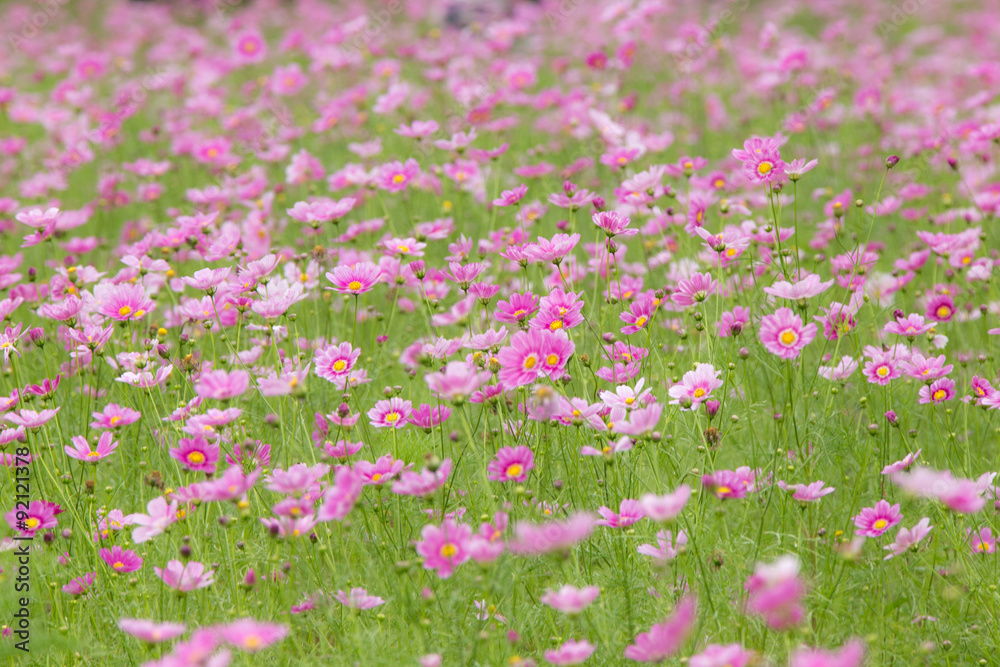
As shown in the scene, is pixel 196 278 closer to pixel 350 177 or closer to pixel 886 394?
pixel 350 177

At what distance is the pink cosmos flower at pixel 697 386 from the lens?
1792 mm

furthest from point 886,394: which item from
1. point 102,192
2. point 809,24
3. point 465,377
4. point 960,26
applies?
point 809,24

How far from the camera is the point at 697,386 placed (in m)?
1.85

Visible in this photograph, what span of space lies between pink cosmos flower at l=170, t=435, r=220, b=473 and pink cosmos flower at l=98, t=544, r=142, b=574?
26 centimetres

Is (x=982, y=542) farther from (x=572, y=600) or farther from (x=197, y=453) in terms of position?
(x=197, y=453)

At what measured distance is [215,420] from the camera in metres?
1.76

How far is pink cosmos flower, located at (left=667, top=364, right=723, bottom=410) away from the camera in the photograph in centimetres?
179

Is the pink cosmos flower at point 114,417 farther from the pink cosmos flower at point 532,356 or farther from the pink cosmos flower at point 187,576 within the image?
the pink cosmos flower at point 532,356

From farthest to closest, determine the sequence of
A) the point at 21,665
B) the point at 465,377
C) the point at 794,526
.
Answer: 1. the point at 794,526
2. the point at 21,665
3. the point at 465,377

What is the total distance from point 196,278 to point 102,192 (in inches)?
86.5

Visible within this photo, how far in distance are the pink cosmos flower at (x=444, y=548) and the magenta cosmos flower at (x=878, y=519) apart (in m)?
0.82

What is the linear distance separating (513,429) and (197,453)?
88 cm

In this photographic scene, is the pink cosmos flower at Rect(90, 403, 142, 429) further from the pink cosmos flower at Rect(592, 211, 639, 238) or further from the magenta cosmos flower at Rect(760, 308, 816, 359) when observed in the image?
the magenta cosmos flower at Rect(760, 308, 816, 359)

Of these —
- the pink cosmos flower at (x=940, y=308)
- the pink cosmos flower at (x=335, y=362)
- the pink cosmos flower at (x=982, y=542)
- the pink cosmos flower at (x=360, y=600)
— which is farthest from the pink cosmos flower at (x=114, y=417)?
the pink cosmos flower at (x=940, y=308)
